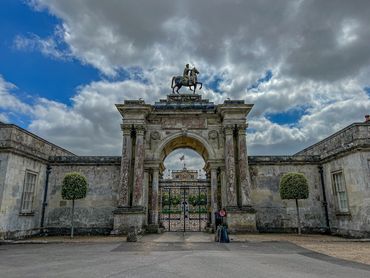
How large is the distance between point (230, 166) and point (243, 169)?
703 mm

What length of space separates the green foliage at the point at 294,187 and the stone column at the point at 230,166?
2437mm

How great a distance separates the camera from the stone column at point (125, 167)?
533 inches

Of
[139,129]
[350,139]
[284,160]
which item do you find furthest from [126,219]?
[350,139]

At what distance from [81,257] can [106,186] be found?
7.60m

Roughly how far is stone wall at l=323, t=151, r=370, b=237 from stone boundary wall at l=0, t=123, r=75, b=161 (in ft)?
50.0

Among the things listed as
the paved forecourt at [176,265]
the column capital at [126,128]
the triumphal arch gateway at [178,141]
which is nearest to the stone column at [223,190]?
the triumphal arch gateway at [178,141]

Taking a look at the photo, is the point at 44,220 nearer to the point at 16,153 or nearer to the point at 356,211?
the point at 16,153

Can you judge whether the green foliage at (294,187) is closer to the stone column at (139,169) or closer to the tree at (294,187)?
the tree at (294,187)

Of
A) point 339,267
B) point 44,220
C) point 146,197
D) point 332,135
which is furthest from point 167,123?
point 339,267

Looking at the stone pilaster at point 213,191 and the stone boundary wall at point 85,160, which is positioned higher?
the stone boundary wall at point 85,160

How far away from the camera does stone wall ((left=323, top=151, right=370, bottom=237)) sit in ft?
37.8

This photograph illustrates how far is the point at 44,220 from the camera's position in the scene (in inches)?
559

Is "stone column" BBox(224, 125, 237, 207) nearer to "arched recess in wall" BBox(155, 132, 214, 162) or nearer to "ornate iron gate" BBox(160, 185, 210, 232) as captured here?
"arched recess in wall" BBox(155, 132, 214, 162)

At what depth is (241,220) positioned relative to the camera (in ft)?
43.0
